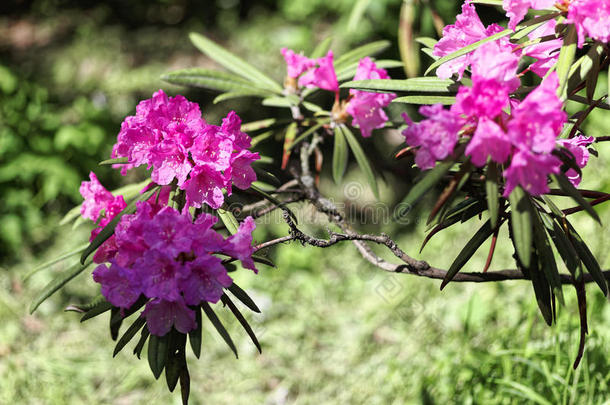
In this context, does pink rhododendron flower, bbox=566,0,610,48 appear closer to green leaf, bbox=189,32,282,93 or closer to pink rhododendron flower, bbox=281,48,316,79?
pink rhododendron flower, bbox=281,48,316,79

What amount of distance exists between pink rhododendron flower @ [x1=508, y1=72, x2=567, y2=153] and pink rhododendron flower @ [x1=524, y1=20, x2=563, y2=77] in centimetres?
22

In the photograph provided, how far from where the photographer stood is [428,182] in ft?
2.56

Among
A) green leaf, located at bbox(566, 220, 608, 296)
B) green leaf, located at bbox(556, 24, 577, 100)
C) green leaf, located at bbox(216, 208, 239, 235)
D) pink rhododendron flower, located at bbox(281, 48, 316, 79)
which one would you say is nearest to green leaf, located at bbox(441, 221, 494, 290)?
green leaf, located at bbox(566, 220, 608, 296)

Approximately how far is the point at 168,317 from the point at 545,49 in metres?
0.74

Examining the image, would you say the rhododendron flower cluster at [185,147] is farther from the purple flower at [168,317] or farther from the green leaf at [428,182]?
the green leaf at [428,182]

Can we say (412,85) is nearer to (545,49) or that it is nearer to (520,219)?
(545,49)

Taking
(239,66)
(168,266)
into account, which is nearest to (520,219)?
(168,266)

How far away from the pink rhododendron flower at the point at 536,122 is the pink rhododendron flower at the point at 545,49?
0.74 ft

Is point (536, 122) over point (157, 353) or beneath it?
over

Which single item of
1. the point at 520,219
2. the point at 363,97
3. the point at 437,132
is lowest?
the point at 363,97

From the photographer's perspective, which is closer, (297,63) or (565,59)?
(565,59)

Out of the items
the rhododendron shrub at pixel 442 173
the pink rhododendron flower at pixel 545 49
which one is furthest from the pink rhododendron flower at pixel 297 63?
the pink rhododendron flower at pixel 545 49

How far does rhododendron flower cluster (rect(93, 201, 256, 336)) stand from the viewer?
827 millimetres

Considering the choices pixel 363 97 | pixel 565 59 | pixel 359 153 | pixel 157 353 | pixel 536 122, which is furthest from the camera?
pixel 359 153
